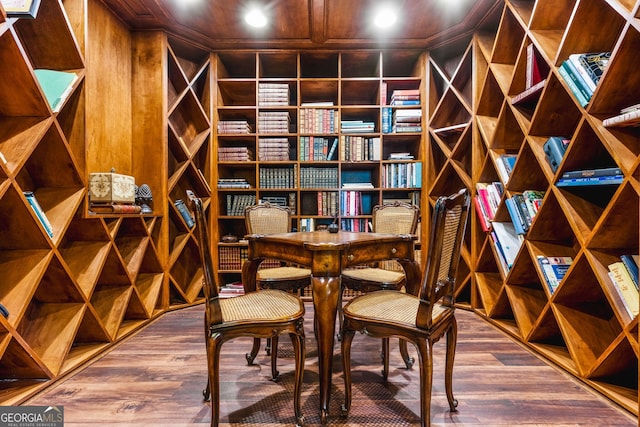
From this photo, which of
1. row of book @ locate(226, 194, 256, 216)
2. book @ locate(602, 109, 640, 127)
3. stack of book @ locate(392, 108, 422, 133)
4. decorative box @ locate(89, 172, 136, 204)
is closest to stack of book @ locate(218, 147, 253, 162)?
row of book @ locate(226, 194, 256, 216)

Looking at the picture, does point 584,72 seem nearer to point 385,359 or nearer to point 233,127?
point 385,359

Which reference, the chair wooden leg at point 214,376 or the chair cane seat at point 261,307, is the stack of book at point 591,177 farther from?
the chair wooden leg at point 214,376

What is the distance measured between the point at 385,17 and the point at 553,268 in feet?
7.78

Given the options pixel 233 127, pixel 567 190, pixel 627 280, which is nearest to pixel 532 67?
pixel 567 190

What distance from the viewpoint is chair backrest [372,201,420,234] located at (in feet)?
7.98

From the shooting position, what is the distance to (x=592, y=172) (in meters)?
1.66

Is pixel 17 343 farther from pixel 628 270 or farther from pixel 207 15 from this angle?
pixel 628 270

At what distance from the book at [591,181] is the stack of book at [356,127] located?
1.85m

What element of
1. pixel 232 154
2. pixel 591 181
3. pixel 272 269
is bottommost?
pixel 272 269

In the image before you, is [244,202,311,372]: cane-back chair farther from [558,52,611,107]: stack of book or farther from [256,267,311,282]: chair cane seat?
[558,52,611,107]: stack of book

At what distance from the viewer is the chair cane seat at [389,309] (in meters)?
1.24

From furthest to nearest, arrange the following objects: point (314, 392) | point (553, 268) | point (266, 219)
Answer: point (266, 219) → point (553, 268) → point (314, 392)

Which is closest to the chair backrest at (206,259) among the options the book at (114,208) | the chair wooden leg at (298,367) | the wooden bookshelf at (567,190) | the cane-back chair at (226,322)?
the cane-back chair at (226,322)
